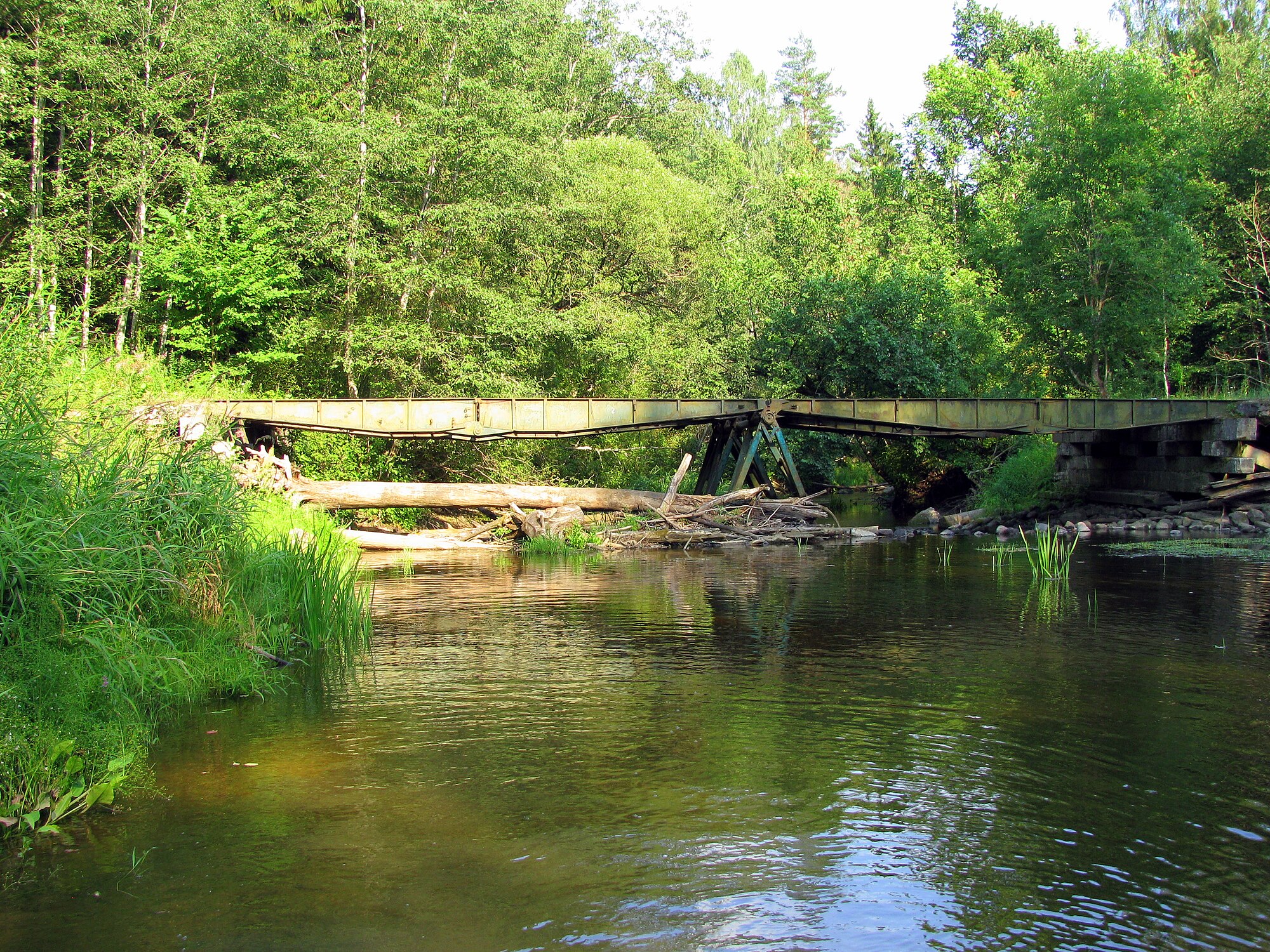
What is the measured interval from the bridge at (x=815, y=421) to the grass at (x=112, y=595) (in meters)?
13.8

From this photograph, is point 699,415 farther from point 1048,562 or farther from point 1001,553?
point 1048,562

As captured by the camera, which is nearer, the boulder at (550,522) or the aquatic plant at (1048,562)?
the aquatic plant at (1048,562)

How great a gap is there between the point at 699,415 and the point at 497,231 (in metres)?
8.87

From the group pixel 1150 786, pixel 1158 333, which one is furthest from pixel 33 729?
pixel 1158 333

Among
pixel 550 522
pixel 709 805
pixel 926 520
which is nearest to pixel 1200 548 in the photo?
pixel 926 520

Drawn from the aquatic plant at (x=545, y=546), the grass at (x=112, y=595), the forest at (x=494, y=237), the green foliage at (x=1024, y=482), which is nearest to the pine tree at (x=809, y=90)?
the forest at (x=494, y=237)

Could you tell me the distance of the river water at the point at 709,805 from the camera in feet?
14.1

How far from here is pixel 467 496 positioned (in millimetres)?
23266

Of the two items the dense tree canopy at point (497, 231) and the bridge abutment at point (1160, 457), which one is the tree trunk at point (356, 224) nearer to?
the dense tree canopy at point (497, 231)

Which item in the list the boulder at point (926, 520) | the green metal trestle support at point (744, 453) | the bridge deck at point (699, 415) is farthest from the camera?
the boulder at point (926, 520)

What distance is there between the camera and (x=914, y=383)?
31219 millimetres

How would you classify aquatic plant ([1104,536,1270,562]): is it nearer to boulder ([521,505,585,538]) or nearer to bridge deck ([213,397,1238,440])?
bridge deck ([213,397,1238,440])

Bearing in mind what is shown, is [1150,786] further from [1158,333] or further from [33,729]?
[1158,333]

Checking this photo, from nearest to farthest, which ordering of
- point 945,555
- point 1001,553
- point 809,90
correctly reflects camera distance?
point 1001,553
point 945,555
point 809,90
